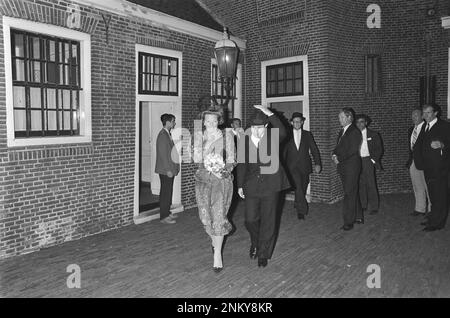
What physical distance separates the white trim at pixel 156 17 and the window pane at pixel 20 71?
148 centimetres

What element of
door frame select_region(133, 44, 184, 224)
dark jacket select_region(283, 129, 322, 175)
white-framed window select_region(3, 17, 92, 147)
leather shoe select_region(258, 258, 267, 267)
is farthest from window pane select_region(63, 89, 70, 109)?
dark jacket select_region(283, 129, 322, 175)

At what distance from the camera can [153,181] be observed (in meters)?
10.2

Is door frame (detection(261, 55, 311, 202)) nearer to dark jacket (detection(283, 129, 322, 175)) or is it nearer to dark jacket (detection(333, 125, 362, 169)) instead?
dark jacket (detection(283, 129, 322, 175))

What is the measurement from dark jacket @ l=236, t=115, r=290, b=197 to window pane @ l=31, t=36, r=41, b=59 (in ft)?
11.8

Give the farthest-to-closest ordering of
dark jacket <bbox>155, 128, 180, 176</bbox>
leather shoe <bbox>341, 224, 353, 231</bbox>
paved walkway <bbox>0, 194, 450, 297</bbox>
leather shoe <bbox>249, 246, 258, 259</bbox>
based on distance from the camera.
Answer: dark jacket <bbox>155, 128, 180, 176</bbox>, leather shoe <bbox>341, 224, 353, 231</bbox>, leather shoe <bbox>249, 246, 258, 259</bbox>, paved walkway <bbox>0, 194, 450, 297</bbox>

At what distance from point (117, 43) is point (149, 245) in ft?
12.4

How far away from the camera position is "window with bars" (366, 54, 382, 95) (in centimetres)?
1041

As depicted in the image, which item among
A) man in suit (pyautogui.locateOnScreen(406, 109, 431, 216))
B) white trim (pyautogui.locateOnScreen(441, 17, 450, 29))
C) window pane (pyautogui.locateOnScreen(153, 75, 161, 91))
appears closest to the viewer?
man in suit (pyautogui.locateOnScreen(406, 109, 431, 216))

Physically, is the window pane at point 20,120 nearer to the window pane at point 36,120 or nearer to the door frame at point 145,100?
the window pane at point 36,120

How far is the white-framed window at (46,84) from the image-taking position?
5789 mm

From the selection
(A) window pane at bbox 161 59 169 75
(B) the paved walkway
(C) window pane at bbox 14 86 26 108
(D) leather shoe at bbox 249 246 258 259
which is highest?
(A) window pane at bbox 161 59 169 75

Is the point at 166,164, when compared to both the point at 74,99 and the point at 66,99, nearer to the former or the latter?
the point at 74,99

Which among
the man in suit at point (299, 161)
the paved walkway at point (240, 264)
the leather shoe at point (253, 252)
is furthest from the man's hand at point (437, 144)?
the leather shoe at point (253, 252)

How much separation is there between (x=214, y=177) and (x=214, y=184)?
0.09m
